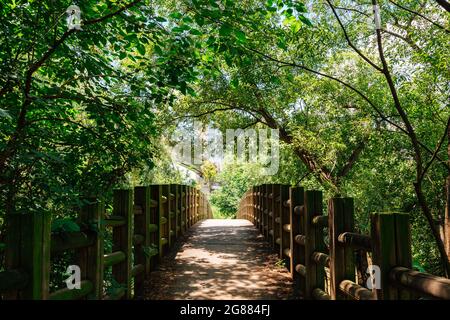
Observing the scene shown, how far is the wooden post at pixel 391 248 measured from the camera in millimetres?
2773

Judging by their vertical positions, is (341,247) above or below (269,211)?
below

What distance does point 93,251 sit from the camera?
3.56 m

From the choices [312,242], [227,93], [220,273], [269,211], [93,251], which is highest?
[227,93]

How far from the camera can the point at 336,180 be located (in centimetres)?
1408

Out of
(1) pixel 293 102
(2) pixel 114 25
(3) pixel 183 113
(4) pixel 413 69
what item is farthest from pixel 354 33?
(2) pixel 114 25

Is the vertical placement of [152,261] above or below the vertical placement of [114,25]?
below

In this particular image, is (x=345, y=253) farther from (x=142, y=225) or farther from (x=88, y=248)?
(x=142, y=225)

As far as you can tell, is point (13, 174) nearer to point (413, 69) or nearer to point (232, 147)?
point (413, 69)

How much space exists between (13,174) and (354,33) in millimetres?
9420
